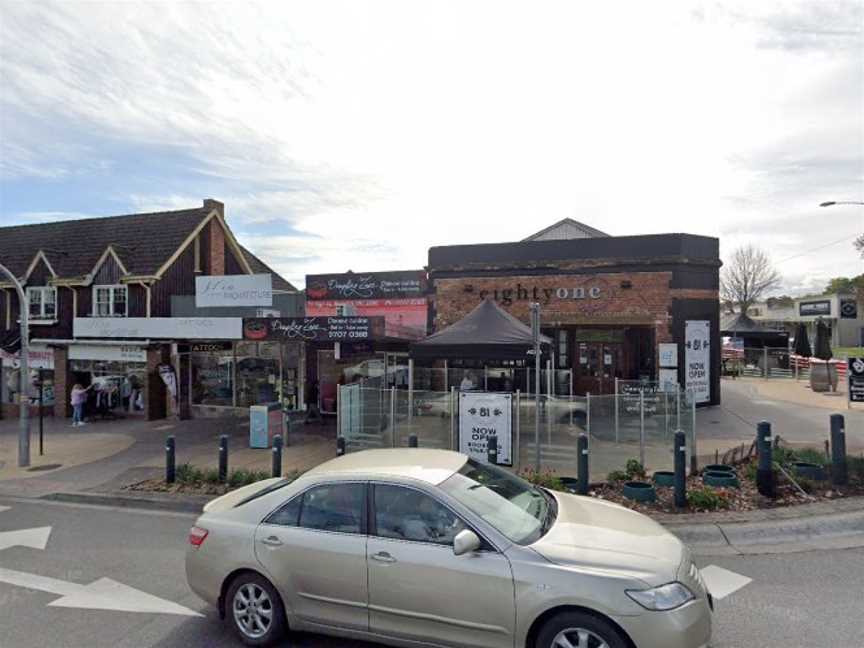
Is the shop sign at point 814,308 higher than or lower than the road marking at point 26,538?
higher

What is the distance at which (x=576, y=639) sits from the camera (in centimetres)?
381

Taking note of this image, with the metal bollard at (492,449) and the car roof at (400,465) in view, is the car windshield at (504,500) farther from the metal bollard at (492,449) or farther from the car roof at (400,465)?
the metal bollard at (492,449)

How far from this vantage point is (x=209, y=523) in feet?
16.4

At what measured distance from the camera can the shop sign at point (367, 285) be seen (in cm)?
2220

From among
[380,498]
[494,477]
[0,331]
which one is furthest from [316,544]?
[0,331]

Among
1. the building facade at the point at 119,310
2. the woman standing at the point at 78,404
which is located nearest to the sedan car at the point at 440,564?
the building facade at the point at 119,310

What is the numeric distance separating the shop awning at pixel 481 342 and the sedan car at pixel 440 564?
23.3 ft

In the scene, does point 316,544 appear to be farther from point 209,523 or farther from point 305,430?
point 305,430

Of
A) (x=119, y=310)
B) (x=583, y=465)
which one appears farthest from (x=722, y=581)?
(x=119, y=310)

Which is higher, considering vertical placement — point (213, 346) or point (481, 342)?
point (481, 342)

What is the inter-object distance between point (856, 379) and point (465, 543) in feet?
57.0

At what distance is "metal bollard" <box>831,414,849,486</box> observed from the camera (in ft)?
27.0

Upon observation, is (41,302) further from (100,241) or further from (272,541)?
(272,541)

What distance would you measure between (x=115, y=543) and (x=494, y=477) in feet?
17.2
